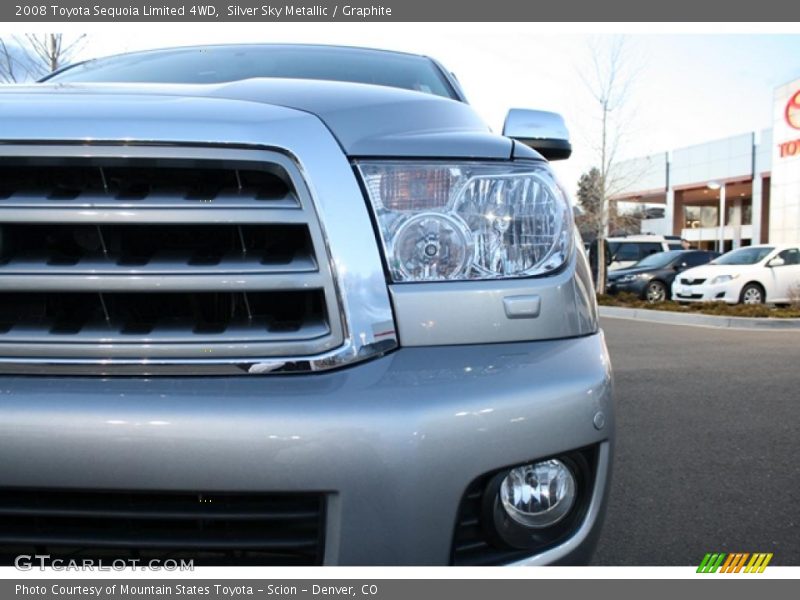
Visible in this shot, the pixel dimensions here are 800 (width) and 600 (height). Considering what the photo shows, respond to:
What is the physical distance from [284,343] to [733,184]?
43.2m

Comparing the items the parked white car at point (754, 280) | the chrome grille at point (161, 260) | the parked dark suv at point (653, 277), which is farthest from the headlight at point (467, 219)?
the parked dark suv at point (653, 277)

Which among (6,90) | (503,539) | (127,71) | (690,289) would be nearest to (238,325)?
(503,539)

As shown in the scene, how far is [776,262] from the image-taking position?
13.3 metres

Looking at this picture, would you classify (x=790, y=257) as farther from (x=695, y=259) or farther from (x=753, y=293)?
(x=695, y=259)

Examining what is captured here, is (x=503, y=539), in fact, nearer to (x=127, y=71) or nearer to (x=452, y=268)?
(x=452, y=268)

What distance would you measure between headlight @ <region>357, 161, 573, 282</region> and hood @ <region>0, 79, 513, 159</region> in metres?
0.04

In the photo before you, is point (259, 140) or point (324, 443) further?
point (259, 140)

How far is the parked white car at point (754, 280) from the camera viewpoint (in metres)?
13.1

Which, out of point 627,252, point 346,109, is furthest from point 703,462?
point 627,252

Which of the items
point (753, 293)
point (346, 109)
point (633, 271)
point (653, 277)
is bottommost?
point (753, 293)

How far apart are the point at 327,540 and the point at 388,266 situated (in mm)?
559

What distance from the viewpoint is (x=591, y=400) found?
1.26 meters

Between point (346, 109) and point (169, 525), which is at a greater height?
point (346, 109)

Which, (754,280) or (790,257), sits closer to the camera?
(754,280)
